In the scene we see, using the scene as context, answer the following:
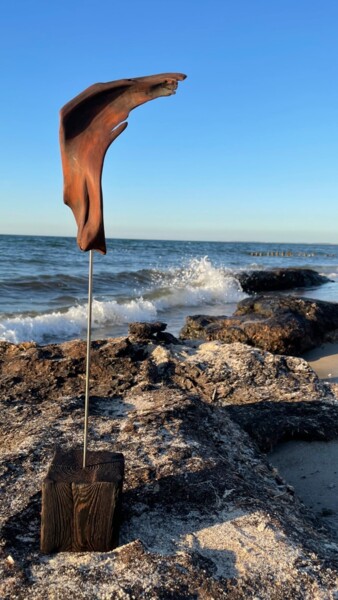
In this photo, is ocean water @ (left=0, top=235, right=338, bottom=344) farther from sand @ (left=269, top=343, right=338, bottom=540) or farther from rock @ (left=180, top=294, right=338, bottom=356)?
sand @ (left=269, top=343, right=338, bottom=540)

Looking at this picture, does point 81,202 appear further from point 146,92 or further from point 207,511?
point 207,511

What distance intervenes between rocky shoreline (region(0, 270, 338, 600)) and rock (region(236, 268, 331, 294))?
14.8 metres

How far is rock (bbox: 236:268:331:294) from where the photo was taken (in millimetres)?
20359

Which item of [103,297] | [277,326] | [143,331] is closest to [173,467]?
[143,331]

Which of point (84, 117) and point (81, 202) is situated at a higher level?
point (84, 117)

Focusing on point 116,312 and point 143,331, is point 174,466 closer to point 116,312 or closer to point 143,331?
point 143,331

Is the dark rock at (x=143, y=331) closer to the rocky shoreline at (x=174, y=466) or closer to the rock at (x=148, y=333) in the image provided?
the rock at (x=148, y=333)

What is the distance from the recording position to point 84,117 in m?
2.55

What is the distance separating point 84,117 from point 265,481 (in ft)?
7.88

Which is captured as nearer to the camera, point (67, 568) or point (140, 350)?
point (67, 568)

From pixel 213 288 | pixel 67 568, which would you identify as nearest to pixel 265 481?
pixel 67 568

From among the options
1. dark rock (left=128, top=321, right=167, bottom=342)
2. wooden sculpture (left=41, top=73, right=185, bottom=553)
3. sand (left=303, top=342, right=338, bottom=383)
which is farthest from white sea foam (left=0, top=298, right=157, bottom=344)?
wooden sculpture (left=41, top=73, right=185, bottom=553)

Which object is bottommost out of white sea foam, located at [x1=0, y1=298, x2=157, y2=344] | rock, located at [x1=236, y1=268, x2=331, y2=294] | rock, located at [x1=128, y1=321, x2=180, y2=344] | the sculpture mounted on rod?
white sea foam, located at [x1=0, y1=298, x2=157, y2=344]

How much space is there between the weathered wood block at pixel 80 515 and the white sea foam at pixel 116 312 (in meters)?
7.65
